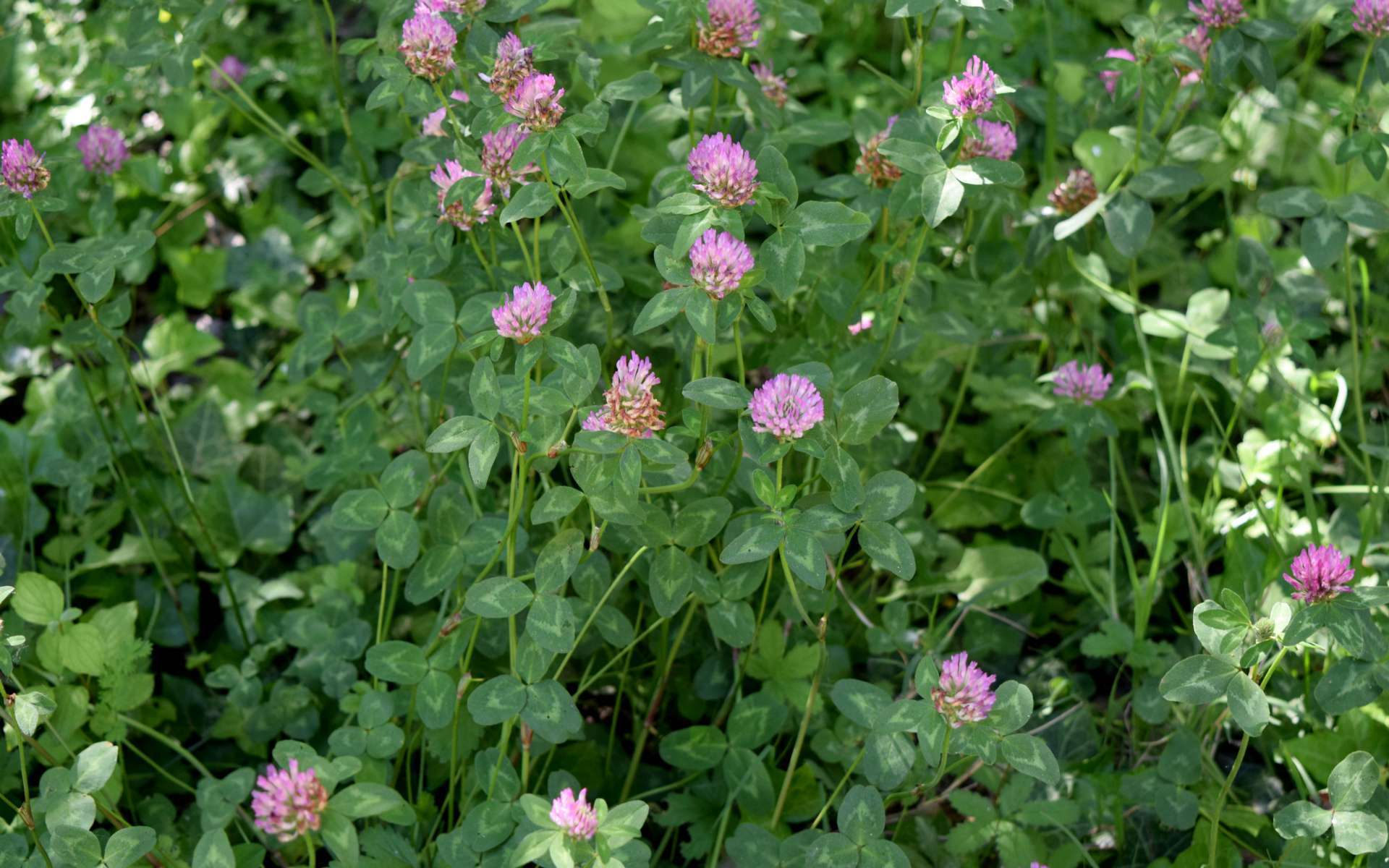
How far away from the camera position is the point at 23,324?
1761 mm

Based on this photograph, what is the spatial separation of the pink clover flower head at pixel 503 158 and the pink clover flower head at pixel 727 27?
0.30m

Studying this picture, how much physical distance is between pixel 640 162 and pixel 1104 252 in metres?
0.93

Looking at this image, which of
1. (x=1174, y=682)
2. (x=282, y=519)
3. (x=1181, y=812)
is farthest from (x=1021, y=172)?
(x=282, y=519)

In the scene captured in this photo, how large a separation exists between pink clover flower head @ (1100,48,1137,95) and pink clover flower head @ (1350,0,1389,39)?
1.00ft

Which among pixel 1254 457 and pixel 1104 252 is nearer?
pixel 1254 457

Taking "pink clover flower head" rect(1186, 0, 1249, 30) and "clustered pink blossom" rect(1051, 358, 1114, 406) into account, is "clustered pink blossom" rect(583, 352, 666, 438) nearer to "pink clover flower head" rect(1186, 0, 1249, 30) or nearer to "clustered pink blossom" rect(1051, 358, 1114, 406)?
"clustered pink blossom" rect(1051, 358, 1114, 406)

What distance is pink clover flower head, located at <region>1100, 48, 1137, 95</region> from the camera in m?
1.90

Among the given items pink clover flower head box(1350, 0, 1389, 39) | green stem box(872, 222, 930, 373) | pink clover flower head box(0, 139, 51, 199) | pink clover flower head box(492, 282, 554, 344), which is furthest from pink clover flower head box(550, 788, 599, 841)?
pink clover flower head box(1350, 0, 1389, 39)

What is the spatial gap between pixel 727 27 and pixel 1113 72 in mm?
911

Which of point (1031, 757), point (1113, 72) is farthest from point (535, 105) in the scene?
point (1113, 72)

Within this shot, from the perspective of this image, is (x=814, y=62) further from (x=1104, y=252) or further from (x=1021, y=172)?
(x=1021, y=172)

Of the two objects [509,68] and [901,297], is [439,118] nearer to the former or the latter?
[509,68]

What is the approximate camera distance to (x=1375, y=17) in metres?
1.72

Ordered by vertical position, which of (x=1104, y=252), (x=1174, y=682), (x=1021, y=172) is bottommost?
(x=1104, y=252)
